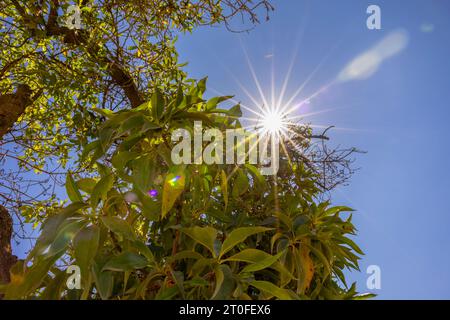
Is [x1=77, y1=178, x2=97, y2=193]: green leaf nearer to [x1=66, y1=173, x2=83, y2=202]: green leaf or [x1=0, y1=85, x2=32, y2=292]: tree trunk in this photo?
[x1=66, y1=173, x2=83, y2=202]: green leaf

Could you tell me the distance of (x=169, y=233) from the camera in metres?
1.11

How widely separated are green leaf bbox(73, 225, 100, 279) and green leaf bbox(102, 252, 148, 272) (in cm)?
4

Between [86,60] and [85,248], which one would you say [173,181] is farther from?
[86,60]

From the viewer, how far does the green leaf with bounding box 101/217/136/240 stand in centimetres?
82

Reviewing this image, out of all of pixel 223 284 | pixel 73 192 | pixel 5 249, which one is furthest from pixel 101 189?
pixel 5 249

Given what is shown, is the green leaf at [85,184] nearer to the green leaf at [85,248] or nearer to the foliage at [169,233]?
the foliage at [169,233]

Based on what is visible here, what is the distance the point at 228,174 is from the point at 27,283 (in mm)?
590

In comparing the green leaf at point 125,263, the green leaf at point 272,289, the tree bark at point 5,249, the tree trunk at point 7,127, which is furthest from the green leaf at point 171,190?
the tree trunk at point 7,127

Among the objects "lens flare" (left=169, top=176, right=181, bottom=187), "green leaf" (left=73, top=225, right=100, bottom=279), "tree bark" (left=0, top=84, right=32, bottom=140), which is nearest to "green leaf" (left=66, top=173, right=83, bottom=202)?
"green leaf" (left=73, top=225, right=100, bottom=279)

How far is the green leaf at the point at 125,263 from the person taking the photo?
2.71 ft

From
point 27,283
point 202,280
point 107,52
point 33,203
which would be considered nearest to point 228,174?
point 202,280

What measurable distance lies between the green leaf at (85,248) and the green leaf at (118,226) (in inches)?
1.2

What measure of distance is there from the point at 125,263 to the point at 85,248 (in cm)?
9

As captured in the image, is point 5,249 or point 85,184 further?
point 5,249
